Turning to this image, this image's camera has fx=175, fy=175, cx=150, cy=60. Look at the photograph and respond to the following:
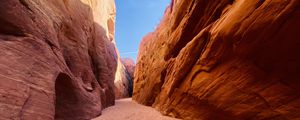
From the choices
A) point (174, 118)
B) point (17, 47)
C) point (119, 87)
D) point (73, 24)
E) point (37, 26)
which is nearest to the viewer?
point (17, 47)

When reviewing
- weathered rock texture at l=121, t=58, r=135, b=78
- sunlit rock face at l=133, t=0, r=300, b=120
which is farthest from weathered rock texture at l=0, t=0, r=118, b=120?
weathered rock texture at l=121, t=58, r=135, b=78

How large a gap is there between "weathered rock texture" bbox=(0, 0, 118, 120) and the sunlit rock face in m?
3.56

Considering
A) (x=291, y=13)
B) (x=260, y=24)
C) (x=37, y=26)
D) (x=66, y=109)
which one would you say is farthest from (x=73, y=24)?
(x=291, y=13)

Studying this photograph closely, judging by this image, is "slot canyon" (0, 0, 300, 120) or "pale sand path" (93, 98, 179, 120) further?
"pale sand path" (93, 98, 179, 120)

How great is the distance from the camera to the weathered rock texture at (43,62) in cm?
306

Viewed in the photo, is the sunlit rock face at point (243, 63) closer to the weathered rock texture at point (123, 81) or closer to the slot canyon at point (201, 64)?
the slot canyon at point (201, 64)

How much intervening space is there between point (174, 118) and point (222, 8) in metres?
3.79

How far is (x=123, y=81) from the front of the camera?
883 inches

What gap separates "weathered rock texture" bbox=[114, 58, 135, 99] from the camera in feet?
64.4

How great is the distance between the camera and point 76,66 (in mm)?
6195

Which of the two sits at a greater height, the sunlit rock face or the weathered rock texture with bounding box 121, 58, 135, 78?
the weathered rock texture with bounding box 121, 58, 135, 78

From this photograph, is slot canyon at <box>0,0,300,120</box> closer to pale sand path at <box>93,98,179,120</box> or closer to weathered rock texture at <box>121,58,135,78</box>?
pale sand path at <box>93,98,179,120</box>

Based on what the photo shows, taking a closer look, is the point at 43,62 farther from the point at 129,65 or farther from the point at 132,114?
the point at 129,65

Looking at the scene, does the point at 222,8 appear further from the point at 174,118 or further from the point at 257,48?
the point at 174,118
